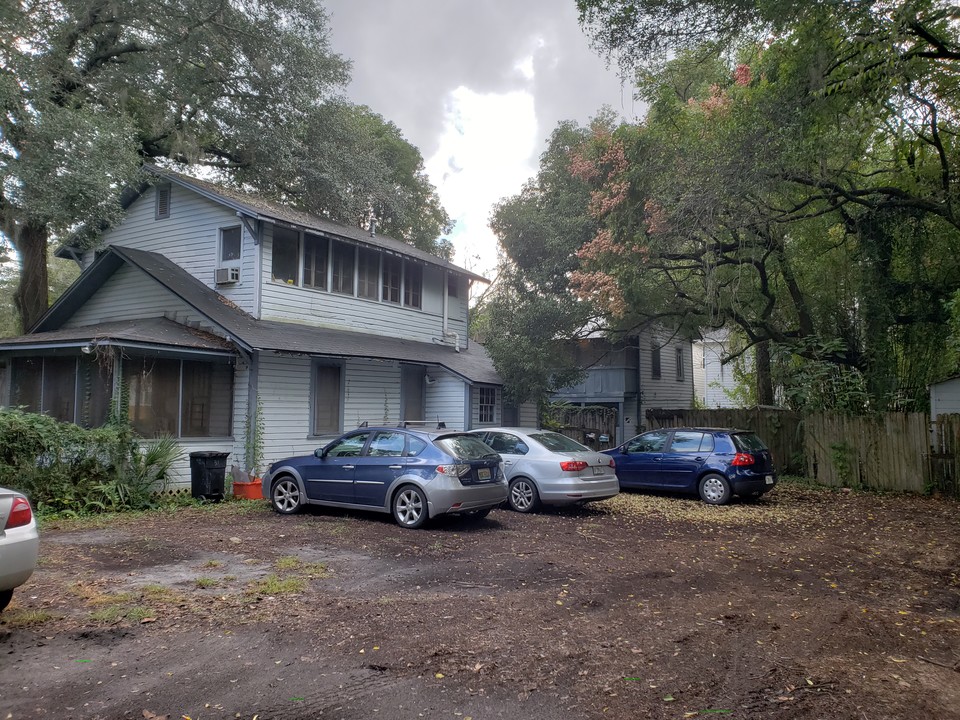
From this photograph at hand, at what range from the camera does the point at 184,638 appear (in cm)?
521

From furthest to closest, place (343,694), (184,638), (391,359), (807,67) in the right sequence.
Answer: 1. (391,359)
2. (807,67)
3. (184,638)
4. (343,694)

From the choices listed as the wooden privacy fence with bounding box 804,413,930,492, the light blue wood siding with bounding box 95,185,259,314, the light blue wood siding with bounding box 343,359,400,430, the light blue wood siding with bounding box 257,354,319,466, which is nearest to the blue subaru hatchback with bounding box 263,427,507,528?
the light blue wood siding with bounding box 257,354,319,466

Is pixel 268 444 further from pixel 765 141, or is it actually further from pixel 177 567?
pixel 765 141

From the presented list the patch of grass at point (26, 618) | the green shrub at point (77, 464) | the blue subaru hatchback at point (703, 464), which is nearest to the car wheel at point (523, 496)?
the blue subaru hatchback at point (703, 464)

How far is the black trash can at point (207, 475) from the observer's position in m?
12.7

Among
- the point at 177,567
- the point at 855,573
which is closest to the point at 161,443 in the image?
the point at 177,567

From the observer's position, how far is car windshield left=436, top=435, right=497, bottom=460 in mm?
10031

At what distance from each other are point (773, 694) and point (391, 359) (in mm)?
13199

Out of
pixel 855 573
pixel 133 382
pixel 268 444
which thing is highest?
pixel 133 382

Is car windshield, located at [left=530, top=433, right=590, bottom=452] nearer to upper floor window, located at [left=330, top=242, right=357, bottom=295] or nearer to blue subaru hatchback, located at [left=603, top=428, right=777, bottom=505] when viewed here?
blue subaru hatchback, located at [left=603, top=428, right=777, bottom=505]

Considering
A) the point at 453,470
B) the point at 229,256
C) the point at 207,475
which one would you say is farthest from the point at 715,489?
the point at 229,256

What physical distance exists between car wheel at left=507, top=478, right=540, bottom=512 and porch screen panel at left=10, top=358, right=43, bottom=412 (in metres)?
10.4

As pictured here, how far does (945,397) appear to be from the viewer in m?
15.3

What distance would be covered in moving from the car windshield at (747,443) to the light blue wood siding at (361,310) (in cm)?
960
